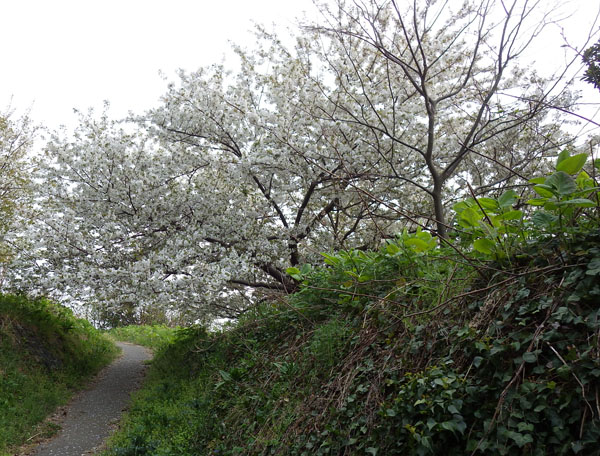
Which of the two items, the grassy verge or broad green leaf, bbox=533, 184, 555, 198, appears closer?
the grassy verge

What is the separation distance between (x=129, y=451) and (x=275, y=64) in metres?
7.22

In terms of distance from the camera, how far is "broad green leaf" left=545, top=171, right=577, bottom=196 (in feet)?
8.07

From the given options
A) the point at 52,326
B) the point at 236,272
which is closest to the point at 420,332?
the point at 236,272

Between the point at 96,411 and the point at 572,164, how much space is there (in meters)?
7.82

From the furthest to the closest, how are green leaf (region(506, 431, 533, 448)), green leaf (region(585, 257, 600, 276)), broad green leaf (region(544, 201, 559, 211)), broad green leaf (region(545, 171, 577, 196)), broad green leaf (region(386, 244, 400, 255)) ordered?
1. broad green leaf (region(386, 244, 400, 255))
2. broad green leaf (region(544, 201, 559, 211))
3. broad green leaf (region(545, 171, 577, 196))
4. green leaf (region(585, 257, 600, 276))
5. green leaf (region(506, 431, 533, 448))

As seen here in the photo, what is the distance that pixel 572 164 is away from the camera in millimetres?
2637

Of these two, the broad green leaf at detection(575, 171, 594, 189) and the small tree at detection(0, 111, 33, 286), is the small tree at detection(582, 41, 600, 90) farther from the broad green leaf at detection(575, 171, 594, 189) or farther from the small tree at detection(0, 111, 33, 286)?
the small tree at detection(0, 111, 33, 286)

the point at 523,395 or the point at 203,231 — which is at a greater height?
the point at 203,231

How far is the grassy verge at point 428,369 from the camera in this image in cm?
213

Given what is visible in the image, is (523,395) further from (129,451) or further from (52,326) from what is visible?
(52,326)

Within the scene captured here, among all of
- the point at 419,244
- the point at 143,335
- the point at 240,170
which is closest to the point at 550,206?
the point at 419,244

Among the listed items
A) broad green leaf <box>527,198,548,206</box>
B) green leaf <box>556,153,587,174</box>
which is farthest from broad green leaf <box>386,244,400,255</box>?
green leaf <box>556,153,587,174</box>

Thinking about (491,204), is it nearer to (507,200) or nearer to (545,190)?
(507,200)

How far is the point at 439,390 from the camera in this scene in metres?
2.52
